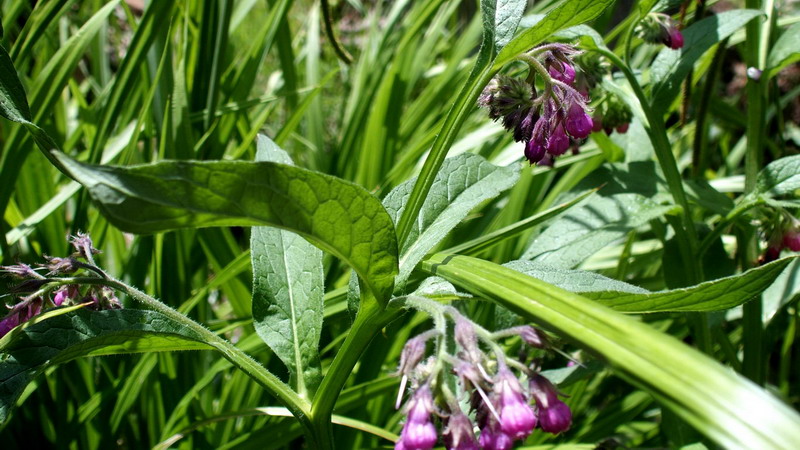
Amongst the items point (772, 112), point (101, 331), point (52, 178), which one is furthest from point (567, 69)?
point (772, 112)

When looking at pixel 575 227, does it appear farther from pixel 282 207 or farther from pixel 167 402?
pixel 167 402

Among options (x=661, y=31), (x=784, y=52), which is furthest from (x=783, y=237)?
(x=661, y=31)

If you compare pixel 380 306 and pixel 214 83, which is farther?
pixel 214 83

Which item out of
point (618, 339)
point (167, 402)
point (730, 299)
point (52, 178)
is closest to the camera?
point (618, 339)

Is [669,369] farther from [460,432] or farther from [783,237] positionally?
[783,237]

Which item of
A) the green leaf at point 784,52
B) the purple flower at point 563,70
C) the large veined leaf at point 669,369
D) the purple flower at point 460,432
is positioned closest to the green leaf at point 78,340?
the purple flower at point 460,432

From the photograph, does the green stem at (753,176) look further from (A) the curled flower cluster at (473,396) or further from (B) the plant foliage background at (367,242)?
(A) the curled flower cluster at (473,396)

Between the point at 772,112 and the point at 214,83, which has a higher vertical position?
the point at 214,83
